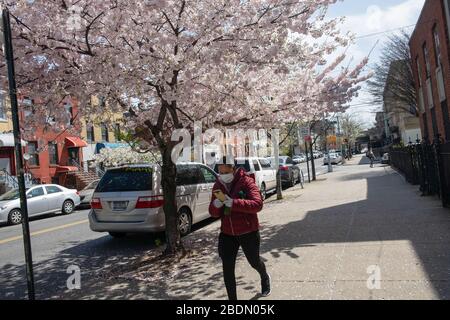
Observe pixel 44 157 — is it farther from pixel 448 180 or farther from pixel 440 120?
pixel 448 180

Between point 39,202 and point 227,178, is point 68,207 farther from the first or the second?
point 227,178

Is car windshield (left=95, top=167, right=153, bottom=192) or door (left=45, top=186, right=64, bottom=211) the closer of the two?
car windshield (left=95, top=167, right=153, bottom=192)

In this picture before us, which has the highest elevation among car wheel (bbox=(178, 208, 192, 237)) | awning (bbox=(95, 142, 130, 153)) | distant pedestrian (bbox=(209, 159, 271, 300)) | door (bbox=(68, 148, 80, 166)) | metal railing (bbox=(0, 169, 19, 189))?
awning (bbox=(95, 142, 130, 153))

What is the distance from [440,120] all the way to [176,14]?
14914 mm

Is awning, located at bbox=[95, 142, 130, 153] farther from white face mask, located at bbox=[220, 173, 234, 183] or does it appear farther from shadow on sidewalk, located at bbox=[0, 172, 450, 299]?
white face mask, located at bbox=[220, 173, 234, 183]

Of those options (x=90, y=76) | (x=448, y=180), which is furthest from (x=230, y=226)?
(x=448, y=180)

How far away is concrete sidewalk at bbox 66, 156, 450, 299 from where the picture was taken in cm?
491

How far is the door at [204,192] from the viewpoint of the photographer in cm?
1034

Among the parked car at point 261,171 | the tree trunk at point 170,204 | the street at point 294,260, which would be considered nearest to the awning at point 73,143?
the parked car at point 261,171

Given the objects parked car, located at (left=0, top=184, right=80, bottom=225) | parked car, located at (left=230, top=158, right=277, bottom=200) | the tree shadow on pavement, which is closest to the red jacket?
the tree shadow on pavement

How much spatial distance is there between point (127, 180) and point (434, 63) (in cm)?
1381

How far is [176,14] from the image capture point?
6246 mm

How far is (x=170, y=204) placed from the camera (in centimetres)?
745

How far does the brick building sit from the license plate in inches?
344
